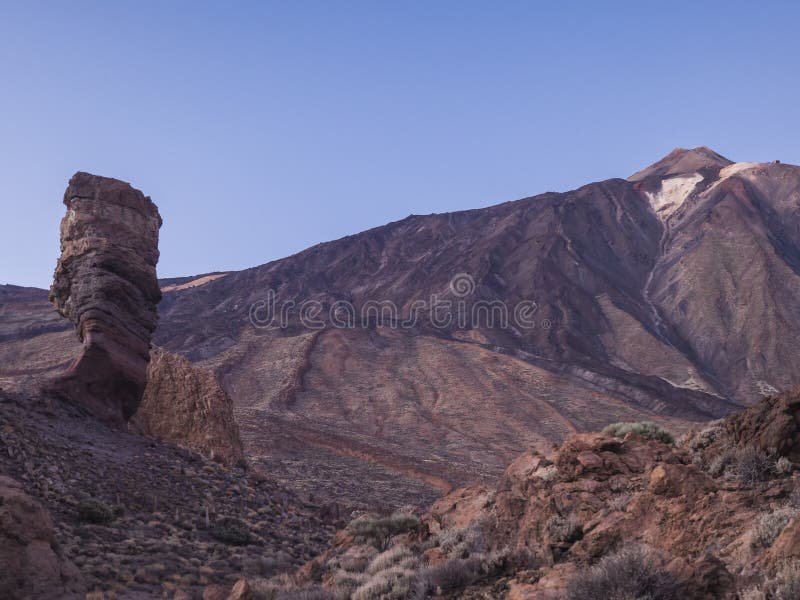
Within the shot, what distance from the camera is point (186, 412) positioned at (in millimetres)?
21078

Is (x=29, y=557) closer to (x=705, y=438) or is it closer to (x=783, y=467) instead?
(x=783, y=467)

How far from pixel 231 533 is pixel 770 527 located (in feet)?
33.0

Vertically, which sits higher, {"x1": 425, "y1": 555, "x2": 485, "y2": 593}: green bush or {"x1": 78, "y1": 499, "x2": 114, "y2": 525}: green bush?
{"x1": 425, "y1": 555, "x2": 485, "y2": 593}: green bush

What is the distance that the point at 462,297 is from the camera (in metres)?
87.6

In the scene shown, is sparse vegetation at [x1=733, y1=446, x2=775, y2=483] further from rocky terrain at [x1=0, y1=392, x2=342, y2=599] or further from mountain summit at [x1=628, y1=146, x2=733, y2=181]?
mountain summit at [x1=628, y1=146, x2=733, y2=181]

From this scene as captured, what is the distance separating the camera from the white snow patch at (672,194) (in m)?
118

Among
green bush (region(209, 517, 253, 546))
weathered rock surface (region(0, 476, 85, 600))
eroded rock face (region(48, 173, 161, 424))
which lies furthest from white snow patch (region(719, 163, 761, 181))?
weathered rock surface (region(0, 476, 85, 600))

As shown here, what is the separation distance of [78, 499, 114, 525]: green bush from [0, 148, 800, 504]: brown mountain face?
15.1 meters

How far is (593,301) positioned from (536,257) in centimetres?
1079

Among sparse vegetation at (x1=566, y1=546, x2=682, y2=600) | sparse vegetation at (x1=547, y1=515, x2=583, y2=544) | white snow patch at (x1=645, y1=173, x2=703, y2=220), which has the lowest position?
sparse vegetation at (x1=547, y1=515, x2=583, y2=544)

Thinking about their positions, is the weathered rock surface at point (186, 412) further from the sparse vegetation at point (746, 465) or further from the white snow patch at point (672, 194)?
the white snow patch at point (672, 194)

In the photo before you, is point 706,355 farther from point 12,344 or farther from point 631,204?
point 12,344

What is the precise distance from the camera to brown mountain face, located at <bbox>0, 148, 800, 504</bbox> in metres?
47.1

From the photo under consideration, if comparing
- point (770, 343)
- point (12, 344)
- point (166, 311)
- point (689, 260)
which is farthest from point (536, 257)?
point (12, 344)
